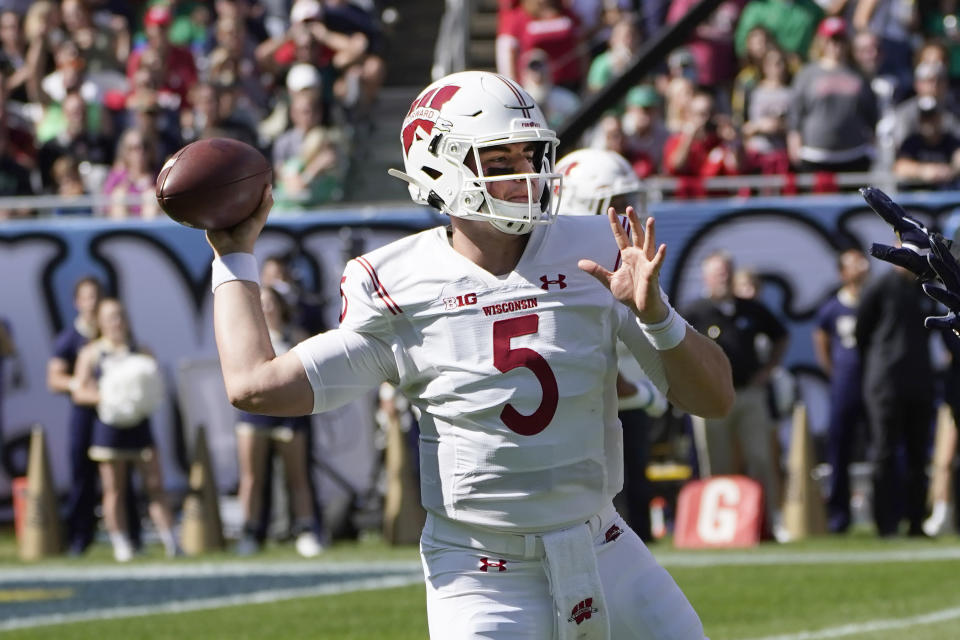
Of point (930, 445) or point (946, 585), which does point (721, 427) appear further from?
point (946, 585)

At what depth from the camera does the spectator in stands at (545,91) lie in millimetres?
13070

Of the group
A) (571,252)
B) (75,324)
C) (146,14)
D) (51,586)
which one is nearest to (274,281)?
(75,324)

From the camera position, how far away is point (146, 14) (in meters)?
15.6


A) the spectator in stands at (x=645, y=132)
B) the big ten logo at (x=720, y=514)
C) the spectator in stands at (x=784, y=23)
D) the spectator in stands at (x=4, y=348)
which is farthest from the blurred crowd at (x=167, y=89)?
the big ten logo at (x=720, y=514)

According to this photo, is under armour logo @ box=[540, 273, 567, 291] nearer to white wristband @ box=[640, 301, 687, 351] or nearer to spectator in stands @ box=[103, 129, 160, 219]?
white wristband @ box=[640, 301, 687, 351]

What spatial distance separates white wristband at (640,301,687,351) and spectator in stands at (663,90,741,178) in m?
8.58

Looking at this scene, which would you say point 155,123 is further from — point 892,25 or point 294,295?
point 892,25

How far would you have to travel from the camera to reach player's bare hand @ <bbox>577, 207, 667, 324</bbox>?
12.2 feet

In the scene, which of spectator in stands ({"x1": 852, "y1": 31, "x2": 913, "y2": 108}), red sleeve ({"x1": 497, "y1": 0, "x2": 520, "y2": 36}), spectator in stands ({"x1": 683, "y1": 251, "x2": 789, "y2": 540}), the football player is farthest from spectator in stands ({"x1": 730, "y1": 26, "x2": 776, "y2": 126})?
the football player

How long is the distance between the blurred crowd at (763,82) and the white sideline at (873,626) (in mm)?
4604

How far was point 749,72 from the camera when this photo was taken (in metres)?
14.0

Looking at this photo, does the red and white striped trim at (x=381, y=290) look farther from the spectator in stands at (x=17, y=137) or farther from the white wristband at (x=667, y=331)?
the spectator in stands at (x=17, y=137)

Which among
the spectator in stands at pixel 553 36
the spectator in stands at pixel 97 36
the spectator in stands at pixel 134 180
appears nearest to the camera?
the spectator in stands at pixel 134 180

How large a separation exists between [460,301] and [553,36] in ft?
35.3
